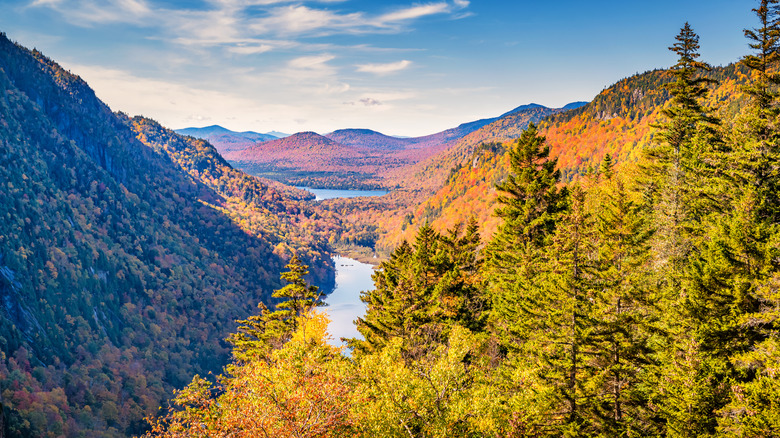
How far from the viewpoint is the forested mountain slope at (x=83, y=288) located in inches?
3538

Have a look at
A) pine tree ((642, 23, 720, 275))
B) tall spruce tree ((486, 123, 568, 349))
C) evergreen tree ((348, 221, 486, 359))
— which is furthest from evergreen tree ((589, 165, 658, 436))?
evergreen tree ((348, 221, 486, 359))

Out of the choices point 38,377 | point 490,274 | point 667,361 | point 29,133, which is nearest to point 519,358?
point 667,361

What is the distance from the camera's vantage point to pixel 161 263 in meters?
167

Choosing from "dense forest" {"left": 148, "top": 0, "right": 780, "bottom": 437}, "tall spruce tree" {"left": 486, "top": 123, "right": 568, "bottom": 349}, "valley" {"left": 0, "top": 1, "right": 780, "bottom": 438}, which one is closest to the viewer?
"dense forest" {"left": 148, "top": 0, "right": 780, "bottom": 437}

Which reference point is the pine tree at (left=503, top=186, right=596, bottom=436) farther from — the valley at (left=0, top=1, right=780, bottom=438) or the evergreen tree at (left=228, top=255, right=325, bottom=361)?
the evergreen tree at (left=228, top=255, right=325, bottom=361)

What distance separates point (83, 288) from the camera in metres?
120

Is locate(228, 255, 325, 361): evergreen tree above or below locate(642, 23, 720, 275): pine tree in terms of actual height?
below

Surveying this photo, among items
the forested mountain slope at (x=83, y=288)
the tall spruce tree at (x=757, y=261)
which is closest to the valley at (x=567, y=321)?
the tall spruce tree at (x=757, y=261)

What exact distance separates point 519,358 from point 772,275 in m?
13.1

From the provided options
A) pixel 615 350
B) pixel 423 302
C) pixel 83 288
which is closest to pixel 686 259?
pixel 615 350

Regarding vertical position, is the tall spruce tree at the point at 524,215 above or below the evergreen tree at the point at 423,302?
above

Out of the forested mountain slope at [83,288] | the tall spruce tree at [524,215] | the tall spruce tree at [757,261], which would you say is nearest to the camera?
the tall spruce tree at [757,261]

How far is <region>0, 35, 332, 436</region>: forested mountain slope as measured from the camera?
295 ft

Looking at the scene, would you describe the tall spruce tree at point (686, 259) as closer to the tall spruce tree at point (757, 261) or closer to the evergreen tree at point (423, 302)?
the tall spruce tree at point (757, 261)
